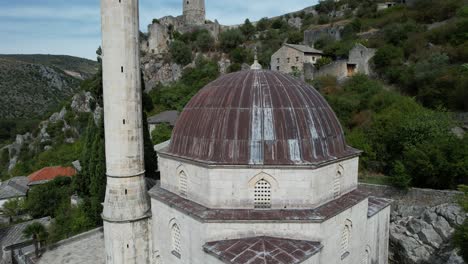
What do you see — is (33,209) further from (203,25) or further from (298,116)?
(203,25)

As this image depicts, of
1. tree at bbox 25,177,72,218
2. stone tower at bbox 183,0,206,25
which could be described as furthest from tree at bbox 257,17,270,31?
tree at bbox 25,177,72,218

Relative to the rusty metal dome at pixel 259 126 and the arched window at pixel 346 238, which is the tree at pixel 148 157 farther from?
the arched window at pixel 346 238

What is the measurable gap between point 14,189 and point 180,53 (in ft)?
106

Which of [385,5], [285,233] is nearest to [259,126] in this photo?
[285,233]

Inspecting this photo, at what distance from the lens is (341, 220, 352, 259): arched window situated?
1269cm

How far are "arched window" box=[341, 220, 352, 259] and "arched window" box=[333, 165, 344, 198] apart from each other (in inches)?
45.1

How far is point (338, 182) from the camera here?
42.6ft

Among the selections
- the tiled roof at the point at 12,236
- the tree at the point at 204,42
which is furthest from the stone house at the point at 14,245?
the tree at the point at 204,42

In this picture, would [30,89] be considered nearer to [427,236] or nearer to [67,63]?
[67,63]

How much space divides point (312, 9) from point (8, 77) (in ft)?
303

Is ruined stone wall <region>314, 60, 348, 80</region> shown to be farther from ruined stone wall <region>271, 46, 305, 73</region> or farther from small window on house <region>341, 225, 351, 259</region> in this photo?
small window on house <region>341, 225, 351, 259</region>

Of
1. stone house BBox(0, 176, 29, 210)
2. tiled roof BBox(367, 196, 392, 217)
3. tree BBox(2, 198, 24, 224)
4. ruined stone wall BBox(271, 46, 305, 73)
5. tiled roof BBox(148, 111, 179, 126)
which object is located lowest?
tree BBox(2, 198, 24, 224)

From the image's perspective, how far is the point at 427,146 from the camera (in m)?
22.4

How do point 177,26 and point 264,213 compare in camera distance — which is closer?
point 264,213
